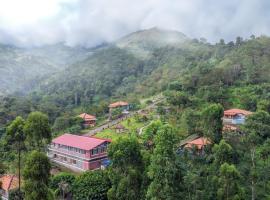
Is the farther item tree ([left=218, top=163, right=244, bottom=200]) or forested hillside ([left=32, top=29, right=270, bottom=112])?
forested hillside ([left=32, top=29, right=270, bottom=112])

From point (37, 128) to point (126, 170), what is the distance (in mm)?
8453

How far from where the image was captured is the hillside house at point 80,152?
42.8 meters

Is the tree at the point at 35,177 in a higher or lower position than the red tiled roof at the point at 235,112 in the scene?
lower

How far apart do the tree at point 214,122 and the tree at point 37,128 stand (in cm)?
2035

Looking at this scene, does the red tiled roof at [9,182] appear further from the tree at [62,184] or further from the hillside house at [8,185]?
the tree at [62,184]

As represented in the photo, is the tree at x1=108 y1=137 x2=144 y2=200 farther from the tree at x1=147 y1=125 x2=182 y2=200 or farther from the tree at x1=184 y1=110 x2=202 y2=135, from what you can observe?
the tree at x1=184 y1=110 x2=202 y2=135

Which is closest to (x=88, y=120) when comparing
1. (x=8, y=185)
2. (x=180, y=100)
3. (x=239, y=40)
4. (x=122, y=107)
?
(x=122, y=107)

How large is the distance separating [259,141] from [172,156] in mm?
18586

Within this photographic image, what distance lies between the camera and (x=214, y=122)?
39562 millimetres

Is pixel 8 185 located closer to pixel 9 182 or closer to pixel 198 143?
pixel 9 182

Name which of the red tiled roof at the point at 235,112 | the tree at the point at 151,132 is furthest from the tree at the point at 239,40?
the tree at the point at 151,132

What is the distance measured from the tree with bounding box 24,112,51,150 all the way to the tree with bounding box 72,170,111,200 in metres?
8.80

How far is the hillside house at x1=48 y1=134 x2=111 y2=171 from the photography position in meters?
42.8

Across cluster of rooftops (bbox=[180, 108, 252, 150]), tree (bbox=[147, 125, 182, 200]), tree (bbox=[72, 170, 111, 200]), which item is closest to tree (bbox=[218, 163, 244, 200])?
tree (bbox=[147, 125, 182, 200])
